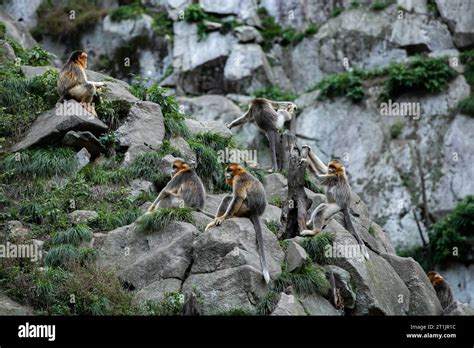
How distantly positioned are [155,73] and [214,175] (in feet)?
48.1

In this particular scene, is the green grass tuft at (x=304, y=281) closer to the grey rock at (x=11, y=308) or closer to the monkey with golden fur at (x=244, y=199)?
the monkey with golden fur at (x=244, y=199)

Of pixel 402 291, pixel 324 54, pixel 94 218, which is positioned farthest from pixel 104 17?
pixel 402 291

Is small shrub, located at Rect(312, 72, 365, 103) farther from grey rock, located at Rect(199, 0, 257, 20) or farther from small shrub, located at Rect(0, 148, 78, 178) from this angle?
small shrub, located at Rect(0, 148, 78, 178)

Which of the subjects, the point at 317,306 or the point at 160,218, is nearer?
the point at 317,306

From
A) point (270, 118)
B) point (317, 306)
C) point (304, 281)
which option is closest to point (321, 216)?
point (304, 281)

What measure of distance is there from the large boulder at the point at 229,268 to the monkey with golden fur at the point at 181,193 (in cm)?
157

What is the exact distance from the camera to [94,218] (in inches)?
744

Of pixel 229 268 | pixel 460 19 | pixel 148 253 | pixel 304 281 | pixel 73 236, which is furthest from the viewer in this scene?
pixel 460 19

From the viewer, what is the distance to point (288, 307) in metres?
15.3

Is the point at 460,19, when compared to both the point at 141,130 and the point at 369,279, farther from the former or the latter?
the point at 369,279

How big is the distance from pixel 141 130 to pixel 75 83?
82.7 inches

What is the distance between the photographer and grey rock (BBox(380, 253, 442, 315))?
18438 millimetres

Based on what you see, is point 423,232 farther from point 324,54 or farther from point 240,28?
point 240,28

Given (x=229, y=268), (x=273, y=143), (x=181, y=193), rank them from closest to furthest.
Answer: (x=229, y=268), (x=181, y=193), (x=273, y=143)
